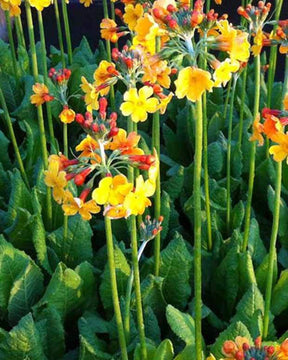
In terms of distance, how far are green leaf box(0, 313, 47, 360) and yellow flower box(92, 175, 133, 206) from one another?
79 centimetres

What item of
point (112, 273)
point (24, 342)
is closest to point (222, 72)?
point (112, 273)

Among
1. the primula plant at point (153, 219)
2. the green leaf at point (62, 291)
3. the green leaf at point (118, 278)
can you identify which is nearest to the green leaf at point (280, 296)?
the primula plant at point (153, 219)

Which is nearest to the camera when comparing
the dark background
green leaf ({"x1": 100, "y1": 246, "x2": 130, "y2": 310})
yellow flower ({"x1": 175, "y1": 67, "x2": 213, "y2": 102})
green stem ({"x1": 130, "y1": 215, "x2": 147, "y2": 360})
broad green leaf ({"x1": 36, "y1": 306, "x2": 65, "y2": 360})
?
yellow flower ({"x1": 175, "y1": 67, "x2": 213, "y2": 102})

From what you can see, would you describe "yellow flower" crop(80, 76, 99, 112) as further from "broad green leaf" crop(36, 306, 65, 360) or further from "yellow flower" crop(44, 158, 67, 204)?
"broad green leaf" crop(36, 306, 65, 360)

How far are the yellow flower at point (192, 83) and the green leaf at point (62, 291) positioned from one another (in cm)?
103

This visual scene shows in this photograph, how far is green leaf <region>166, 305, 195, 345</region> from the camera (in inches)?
74.8

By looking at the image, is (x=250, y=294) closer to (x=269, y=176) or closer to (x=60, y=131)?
(x=269, y=176)

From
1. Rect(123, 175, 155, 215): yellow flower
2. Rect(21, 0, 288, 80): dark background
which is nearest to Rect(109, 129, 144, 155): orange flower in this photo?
Rect(123, 175, 155, 215): yellow flower

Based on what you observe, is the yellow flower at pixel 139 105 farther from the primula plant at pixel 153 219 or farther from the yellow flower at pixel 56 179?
the yellow flower at pixel 56 179

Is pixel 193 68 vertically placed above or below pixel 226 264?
above

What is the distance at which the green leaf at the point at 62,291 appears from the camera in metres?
2.11

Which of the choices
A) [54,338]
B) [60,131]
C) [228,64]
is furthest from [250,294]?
[60,131]

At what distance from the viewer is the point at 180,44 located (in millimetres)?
1328

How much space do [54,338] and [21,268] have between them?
30 centimetres
